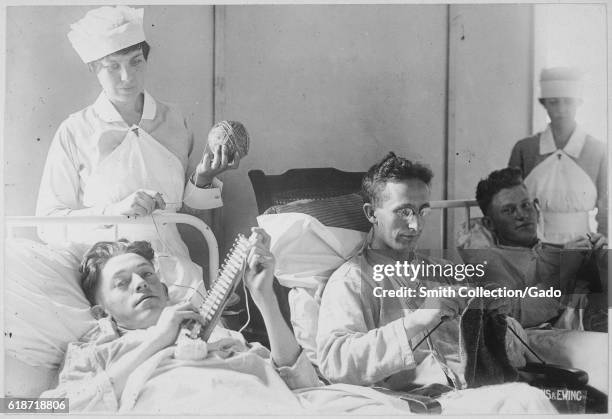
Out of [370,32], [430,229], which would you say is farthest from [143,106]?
[430,229]

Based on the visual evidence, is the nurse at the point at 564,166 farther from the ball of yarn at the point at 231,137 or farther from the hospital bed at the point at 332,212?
the ball of yarn at the point at 231,137

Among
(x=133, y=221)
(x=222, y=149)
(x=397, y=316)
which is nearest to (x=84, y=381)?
(x=133, y=221)

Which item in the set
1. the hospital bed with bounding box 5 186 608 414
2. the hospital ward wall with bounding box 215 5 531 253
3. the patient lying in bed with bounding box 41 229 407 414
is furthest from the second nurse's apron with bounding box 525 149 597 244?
the patient lying in bed with bounding box 41 229 407 414

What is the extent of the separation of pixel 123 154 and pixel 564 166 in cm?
111

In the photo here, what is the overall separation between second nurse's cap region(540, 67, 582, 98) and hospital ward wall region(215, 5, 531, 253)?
0.04m

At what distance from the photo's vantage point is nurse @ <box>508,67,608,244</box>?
6.59 ft

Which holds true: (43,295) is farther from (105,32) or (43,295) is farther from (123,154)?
(105,32)

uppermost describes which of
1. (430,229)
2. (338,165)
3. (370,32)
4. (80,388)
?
(370,32)

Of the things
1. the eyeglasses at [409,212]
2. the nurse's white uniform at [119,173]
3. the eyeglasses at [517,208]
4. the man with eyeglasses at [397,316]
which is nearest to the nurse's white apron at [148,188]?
the nurse's white uniform at [119,173]

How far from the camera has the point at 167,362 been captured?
6.06 ft

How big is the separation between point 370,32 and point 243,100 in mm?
367

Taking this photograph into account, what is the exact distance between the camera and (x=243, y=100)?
78.7 inches

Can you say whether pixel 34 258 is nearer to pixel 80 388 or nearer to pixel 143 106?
pixel 80 388

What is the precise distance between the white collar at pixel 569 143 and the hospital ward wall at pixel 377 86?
0.06 m
